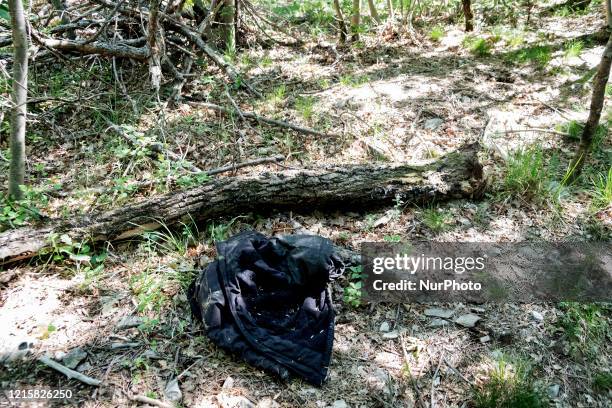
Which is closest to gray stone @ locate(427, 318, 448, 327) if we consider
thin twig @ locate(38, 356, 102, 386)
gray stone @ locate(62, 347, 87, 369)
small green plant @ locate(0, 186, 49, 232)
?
thin twig @ locate(38, 356, 102, 386)

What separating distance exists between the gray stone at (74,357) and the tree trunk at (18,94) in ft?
4.78

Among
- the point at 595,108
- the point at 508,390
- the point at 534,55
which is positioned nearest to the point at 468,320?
the point at 508,390

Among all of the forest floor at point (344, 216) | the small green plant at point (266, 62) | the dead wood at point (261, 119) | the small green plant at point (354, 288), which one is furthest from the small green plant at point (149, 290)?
the small green plant at point (266, 62)

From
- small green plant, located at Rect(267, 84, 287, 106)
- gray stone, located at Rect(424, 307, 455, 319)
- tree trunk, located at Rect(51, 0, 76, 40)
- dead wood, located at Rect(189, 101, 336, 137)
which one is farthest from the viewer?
tree trunk, located at Rect(51, 0, 76, 40)

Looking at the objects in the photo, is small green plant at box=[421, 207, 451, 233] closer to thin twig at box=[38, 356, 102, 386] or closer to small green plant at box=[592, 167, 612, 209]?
small green plant at box=[592, 167, 612, 209]

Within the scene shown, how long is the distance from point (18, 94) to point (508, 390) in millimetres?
3610

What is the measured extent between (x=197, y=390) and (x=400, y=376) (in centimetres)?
109

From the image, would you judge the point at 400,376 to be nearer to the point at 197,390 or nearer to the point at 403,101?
the point at 197,390

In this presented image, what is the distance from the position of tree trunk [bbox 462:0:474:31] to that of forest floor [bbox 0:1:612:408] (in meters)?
0.41

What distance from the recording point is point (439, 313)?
8.84 ft

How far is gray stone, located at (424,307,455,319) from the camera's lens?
267 cm

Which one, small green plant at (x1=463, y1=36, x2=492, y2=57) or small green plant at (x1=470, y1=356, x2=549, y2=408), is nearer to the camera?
small green plant at (x1=470, y1=356, x2=549, y2=408)

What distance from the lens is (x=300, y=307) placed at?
8.62 ft

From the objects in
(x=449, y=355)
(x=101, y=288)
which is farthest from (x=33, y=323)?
(x=449, y=355)
